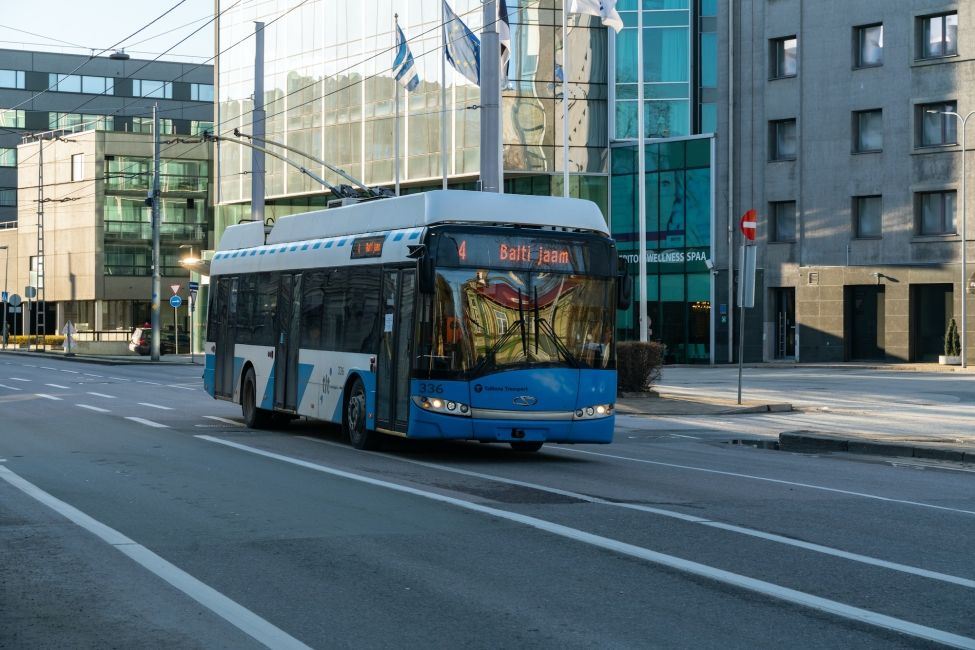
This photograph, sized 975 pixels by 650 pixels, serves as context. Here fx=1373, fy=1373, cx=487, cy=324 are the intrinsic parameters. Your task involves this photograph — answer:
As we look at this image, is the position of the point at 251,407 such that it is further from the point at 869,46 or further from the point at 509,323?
the point at 869,46

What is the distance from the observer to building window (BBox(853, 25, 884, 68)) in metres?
52.9

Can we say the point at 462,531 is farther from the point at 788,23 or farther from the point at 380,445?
the point at 788,23

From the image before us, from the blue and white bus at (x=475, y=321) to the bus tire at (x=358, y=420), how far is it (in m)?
0.02

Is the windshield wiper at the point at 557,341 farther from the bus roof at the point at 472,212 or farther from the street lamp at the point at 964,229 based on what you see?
the street lamp at the point at 964,229

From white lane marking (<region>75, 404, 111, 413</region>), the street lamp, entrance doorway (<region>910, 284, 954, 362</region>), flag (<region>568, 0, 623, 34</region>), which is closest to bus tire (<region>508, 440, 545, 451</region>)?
white lane marking (<region>75, 404, 111, 413</region>)

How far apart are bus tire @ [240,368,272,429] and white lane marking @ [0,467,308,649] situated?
9.06 metres

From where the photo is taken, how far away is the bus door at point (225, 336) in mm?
22750

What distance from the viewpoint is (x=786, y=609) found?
7.55 metres

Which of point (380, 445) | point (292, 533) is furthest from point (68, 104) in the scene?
point (292, 533)

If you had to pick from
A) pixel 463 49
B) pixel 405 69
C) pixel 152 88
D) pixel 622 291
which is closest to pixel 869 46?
pixel 405 69

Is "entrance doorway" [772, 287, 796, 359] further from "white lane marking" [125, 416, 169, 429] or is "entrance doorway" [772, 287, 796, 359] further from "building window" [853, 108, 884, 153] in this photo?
"white lane marking" [125, 416, 169, 429]

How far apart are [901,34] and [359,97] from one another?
73.8ft

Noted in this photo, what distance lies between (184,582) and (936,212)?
156ft

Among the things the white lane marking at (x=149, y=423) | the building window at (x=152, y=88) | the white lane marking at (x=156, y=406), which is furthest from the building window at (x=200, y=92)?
the white lane marking at (x=149, y=423)
